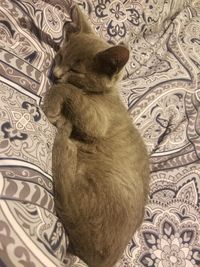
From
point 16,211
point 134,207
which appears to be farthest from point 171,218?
point 16,211

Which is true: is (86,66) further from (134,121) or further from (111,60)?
(134,121)

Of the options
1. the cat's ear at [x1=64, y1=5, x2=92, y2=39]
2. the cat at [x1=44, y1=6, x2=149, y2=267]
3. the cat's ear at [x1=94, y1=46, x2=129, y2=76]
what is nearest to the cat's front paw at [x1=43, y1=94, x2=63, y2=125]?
the cat at [x1=44, y1=6, x2=149, y2=267]

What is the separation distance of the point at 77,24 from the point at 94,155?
411 mm

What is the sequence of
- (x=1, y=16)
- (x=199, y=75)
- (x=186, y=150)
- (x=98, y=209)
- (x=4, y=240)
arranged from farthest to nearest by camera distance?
(x=199, y=75), (x=186, y=150), (x=1, y=16), (x=98, y=209), (x=4, y=240)

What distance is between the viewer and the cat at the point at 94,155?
36.8 inches

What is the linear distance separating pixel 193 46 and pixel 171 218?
754mm

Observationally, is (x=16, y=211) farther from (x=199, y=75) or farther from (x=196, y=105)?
(x=199, y=75)

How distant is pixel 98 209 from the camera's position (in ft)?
3.14

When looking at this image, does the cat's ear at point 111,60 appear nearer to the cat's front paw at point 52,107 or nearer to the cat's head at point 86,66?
the cat's head at point 86,66

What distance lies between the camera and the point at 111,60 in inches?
40.2

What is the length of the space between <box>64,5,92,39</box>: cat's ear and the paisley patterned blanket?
0.07 ft

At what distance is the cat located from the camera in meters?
0.93

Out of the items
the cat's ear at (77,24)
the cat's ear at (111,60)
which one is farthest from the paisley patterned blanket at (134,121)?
the cat's ear at (111,60)

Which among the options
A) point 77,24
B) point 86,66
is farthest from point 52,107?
point 77,24
